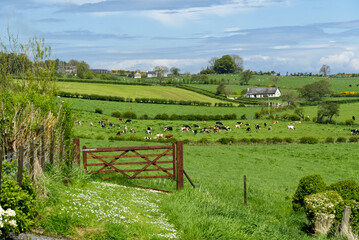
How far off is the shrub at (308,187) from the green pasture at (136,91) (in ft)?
289

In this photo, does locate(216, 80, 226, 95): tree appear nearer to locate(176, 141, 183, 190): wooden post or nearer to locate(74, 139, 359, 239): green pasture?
locate(74, 139, 359, 239): green pasture

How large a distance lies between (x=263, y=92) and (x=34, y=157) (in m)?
135

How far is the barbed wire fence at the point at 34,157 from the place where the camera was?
Result: 11.8 m

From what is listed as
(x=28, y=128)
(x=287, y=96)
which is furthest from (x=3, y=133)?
(x=287, y=96)

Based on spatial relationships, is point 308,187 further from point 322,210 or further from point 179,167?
point 179,167

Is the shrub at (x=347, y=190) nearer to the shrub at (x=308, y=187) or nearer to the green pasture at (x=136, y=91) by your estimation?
the shrub at (x=308, y=187)

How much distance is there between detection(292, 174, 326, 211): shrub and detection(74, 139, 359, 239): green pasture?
0.63 meters

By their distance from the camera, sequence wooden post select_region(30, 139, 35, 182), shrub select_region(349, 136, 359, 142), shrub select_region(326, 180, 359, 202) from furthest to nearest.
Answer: shrub select_region(349, 136, 359, 142)
shrub select_region(326, 180, 359, 202)
wooden post select_region(30, 139, 35, 182)

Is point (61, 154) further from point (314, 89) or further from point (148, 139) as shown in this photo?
point (314, 89)

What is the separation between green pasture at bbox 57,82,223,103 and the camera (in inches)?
4269

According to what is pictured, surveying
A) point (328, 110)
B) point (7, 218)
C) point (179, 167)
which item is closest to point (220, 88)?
point (328, 110)

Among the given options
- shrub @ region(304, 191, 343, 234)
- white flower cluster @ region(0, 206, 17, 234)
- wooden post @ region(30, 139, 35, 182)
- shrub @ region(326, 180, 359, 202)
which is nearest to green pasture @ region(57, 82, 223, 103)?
shrub @ region(326, 180, 359, 202)

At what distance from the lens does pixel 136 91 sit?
382 feet

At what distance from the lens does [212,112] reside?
90250 mm
